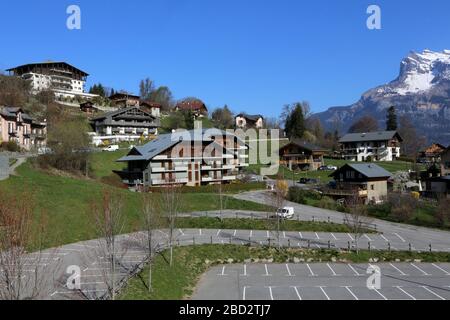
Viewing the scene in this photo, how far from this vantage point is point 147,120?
10812 centimetres

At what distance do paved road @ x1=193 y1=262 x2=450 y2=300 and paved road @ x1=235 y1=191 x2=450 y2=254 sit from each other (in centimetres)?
785

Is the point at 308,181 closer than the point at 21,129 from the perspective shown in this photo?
Yes

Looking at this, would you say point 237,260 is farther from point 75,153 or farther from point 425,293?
point 75,153

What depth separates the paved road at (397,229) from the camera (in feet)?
135

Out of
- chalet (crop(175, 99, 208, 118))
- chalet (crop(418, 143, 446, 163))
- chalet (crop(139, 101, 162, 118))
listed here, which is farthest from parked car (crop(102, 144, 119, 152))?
chalet (crop(418, 143, 446, 163))

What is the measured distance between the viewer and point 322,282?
28.6m

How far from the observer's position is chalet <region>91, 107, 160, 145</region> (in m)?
98.6

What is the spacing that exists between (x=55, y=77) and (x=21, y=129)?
53.0 meters

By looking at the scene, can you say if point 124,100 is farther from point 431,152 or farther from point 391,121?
point 431,152

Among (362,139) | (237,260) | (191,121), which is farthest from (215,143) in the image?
(362,139)

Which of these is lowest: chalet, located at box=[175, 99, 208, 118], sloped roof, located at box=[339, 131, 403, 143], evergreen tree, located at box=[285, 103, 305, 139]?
sloped roof, located at box=[339, 131, 403, 143]

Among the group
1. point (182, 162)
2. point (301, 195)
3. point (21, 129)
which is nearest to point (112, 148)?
point (21, 129)

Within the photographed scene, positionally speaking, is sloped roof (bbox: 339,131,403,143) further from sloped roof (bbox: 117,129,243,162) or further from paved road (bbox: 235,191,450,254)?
paved road (bbox: 235,191,450,254)

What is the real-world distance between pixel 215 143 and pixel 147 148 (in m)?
10.9
